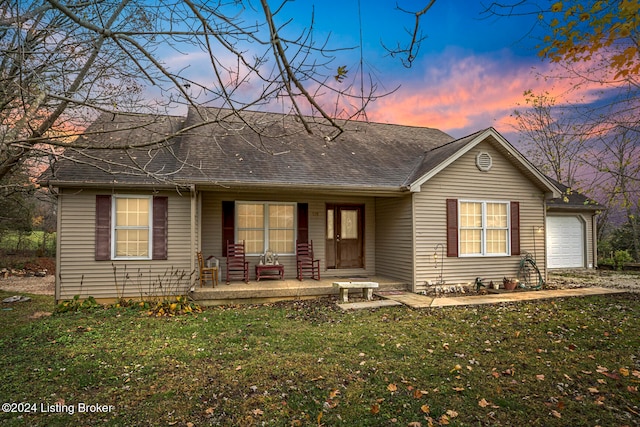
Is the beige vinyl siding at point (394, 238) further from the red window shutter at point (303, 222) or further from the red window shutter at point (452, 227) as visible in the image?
the red window shutter at point (303, 222)

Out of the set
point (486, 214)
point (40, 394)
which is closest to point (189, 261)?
point (40, 394)

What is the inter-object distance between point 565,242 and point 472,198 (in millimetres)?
8561

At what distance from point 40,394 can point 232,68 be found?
13.1 ft

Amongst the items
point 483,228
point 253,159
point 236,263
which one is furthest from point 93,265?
point 483,228

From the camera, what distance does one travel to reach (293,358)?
5.02 m

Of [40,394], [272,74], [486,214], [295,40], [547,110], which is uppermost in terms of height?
[547,110]

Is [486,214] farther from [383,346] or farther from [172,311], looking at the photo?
[172,311]

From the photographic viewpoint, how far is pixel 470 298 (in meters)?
8.94

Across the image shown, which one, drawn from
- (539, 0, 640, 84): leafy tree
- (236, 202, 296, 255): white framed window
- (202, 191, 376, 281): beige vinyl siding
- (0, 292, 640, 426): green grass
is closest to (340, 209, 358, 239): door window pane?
(202, 191, 376, 281): beige vinyl siding

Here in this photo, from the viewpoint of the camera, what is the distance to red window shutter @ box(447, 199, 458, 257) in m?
10.0

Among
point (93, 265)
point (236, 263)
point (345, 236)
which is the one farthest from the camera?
point (345, 236)

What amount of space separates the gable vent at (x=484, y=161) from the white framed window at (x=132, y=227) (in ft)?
27.9

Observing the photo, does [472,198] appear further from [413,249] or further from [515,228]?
[413,249]

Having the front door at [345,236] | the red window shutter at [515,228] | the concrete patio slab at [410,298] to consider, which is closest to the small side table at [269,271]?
the front door at [345,236]
